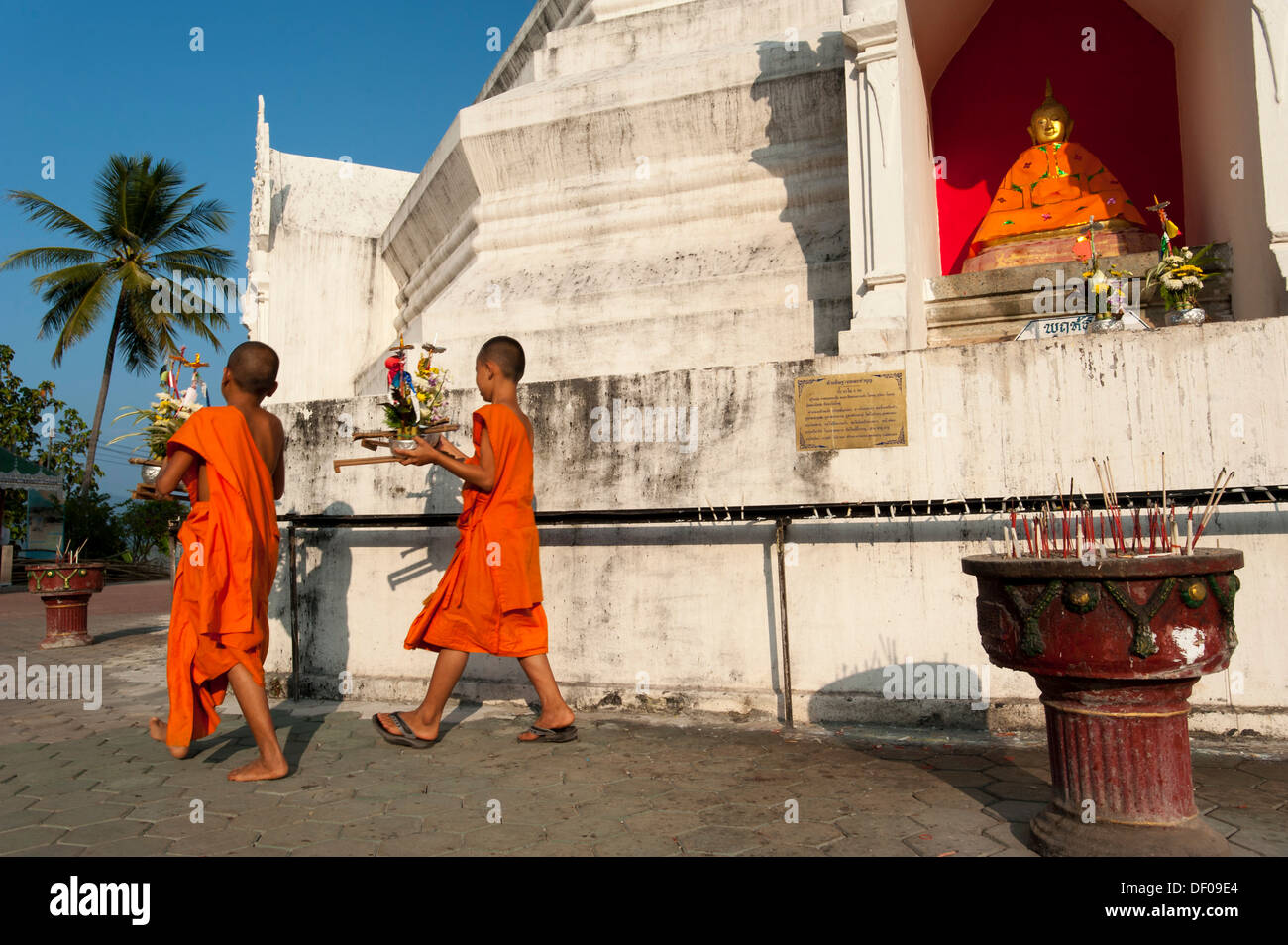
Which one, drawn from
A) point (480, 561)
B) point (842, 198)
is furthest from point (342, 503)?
point (842, 198)

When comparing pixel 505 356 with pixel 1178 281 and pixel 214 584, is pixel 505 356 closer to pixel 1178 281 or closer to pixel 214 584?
pixel 214 584

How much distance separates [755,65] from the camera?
20.4 ft

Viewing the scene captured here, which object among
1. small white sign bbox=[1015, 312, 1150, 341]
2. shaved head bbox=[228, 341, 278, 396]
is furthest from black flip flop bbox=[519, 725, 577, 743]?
small white sign bbox=[1015, 312, 1150, 341]

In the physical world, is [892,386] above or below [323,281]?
below

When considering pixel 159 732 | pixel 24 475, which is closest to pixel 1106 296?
pixel 159 732

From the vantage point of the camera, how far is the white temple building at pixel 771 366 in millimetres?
4074

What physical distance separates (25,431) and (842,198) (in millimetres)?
22347

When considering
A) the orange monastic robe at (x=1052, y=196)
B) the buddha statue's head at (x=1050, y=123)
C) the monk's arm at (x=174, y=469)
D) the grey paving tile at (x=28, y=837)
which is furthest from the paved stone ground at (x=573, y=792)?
the buddha statue's head at (x=1050, y=123)

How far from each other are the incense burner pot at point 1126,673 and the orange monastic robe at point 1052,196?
15.1 ft

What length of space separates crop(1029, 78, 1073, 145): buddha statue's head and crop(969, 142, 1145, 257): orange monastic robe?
54 millimetres

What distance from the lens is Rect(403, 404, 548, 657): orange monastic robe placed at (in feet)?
13.2

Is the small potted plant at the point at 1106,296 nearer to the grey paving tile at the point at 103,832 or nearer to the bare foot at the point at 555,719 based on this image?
the bare foot at the point at 555,719

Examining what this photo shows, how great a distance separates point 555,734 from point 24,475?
62.7 feet

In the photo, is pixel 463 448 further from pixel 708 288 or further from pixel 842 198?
pixel 842 198
